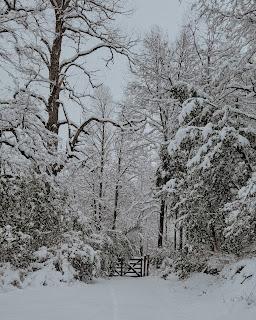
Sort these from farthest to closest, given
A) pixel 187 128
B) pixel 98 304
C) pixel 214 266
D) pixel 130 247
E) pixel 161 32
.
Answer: pixel 161 32, pixel 130 247, pixel 214 266, pixel 187 128, pixel 98 304

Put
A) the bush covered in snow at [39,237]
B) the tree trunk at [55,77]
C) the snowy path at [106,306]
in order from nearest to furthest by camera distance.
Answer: the snowy path at [106,306], the bush covered in snow at [39,237], the tree trunk at [55,77]

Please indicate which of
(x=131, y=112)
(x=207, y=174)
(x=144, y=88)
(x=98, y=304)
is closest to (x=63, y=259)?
(x=98, y=304)

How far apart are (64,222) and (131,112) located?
863 centimetres

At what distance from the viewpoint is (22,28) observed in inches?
384

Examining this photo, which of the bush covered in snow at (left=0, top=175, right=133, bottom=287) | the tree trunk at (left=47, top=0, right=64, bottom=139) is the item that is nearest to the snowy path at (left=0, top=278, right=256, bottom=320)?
the bush covered in snow at (left=0, top=175, right=133, bottom=287)

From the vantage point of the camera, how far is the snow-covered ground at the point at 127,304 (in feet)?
24.7

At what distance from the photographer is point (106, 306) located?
8984mm

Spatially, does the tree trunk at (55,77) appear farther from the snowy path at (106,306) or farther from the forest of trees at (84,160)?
the snowy path at (106,306)

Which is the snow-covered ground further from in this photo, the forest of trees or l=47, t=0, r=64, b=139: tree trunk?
l=47, t=0, r=64, b=139: tree trunk

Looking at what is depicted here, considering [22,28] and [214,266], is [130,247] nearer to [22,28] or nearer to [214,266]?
[214,266]

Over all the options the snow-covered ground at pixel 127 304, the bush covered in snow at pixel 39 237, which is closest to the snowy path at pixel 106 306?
the snow-covered ground at pixel 127 304

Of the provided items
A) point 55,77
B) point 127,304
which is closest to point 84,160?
point 55,77

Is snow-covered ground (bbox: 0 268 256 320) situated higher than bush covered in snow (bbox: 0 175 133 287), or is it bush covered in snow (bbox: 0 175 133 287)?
bush covered in snow (bbox: 0 175 133 287)

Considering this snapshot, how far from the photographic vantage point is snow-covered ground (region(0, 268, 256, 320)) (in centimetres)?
752
